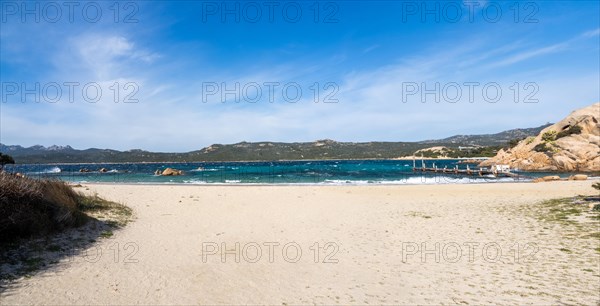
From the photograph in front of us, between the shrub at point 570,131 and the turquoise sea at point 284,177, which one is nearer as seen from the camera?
the turquoise sea at point 284,177

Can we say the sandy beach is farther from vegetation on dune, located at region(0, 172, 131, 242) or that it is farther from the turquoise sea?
the turquoise sea

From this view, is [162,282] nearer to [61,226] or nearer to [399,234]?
[61,226]

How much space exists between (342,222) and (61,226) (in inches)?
427

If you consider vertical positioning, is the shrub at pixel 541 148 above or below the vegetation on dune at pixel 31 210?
above

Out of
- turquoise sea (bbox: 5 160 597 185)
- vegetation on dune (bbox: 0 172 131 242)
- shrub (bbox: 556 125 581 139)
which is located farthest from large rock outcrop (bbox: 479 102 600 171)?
vegetation on dune (bbox: 0 172 131 242)

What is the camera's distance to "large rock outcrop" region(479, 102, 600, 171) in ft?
184

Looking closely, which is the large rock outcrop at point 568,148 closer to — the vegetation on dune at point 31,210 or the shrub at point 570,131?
the shrub at point 570,131

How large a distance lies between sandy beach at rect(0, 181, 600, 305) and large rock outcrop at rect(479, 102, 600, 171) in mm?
54515

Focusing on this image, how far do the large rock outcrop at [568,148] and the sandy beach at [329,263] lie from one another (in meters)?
54.5

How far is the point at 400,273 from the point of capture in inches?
324

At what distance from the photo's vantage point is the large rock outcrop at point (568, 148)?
5619cm

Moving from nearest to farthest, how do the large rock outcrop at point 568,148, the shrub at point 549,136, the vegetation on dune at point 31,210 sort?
the vegetation on dune at point 31,210
the large rock outcrop at point 568,148
the shrub at point 549,136

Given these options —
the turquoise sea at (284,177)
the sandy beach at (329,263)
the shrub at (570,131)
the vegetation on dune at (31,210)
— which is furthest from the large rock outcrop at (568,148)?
the vegetation on dune at (31,210)

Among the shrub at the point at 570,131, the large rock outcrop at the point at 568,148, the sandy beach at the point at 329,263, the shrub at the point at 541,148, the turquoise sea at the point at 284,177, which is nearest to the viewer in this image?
the sandy beach at the point at 329,263
